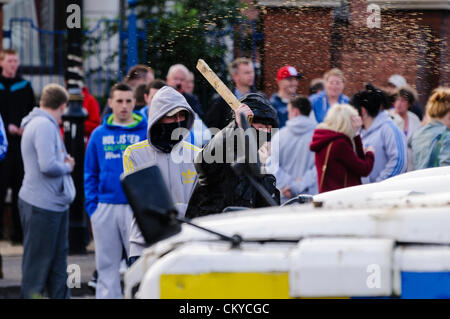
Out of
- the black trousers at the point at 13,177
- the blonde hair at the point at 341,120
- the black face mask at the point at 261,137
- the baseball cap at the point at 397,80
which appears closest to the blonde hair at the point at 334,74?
the baseball cap at the point at 397,80

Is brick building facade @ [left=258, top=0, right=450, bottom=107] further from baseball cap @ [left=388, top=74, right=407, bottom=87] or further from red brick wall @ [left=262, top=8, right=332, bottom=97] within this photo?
baseball cap @ [left=388, top=74, right=407, bottom=87]

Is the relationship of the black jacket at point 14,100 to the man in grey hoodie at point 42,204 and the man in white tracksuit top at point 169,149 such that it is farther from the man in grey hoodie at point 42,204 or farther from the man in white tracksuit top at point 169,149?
the man in white tracksuit top at point 169,149

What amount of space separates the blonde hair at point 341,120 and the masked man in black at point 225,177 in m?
3.10

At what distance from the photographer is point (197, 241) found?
10.1 feet

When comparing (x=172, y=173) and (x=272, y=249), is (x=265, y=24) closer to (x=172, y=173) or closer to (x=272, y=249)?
(x=172, y=173)

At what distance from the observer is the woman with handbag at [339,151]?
862 centimetres

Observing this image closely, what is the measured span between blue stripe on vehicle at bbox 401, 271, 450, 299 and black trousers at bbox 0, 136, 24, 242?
9347 millimetres

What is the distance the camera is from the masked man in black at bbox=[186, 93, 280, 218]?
212 inches

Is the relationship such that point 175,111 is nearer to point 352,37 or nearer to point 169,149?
point 169,149

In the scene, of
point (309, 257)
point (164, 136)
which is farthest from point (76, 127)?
point (309, 257)

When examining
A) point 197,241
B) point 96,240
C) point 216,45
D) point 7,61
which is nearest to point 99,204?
point 96,240

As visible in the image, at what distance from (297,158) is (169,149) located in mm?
3774

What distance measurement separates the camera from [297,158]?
9859 mm

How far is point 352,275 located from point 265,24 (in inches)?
153
